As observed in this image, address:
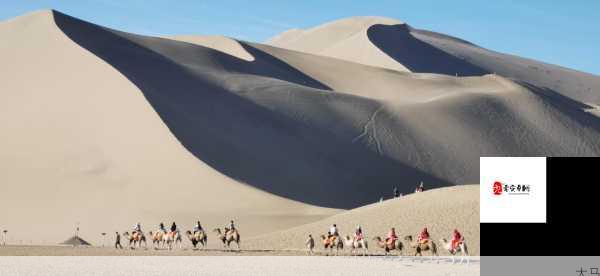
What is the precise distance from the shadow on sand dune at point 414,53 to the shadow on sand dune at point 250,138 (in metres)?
67.3

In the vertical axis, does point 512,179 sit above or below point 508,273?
above

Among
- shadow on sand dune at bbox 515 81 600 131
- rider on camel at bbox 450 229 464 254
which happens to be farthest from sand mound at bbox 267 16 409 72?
rider on camel at bbox 450 229 464 254

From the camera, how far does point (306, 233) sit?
142 feet

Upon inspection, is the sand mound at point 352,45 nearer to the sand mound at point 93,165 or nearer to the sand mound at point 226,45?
the sand mound at point 226,45

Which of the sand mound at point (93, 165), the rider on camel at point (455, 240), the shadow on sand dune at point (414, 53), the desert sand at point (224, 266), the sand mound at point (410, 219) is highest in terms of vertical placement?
the shadow on sand dune at point (414, 53)

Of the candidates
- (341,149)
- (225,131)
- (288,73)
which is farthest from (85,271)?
(288,73)

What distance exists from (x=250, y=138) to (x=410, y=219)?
1433 inches

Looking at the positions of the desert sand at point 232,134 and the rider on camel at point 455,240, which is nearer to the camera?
the rider on camel at point 455,240

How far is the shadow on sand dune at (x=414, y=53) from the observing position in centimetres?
16012

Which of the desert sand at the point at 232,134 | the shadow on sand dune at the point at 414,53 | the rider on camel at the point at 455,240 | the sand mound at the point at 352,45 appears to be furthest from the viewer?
the shadow on sand dune at the point at 414,53

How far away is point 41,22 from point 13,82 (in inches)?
453

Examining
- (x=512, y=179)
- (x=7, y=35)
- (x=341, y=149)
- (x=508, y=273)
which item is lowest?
(x=508, y=273)

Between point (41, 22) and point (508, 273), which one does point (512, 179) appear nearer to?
point (508, 273)

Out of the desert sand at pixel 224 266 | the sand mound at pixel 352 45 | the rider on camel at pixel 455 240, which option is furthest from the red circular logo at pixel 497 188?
the sand mound at pixel 352 45
